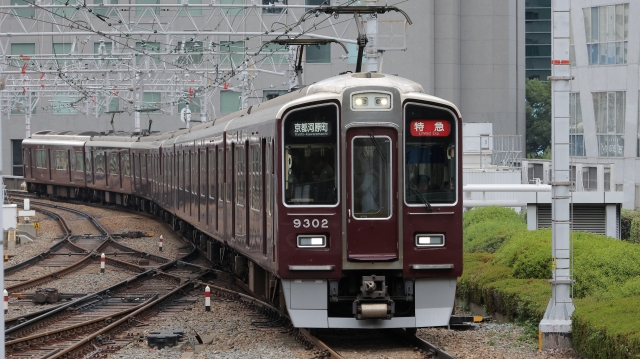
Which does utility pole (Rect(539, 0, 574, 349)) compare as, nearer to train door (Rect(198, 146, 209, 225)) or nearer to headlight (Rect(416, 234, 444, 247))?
headlight (Rect(416, 234, 444, 247))

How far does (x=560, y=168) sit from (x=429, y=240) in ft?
4.69

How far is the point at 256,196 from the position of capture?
1213cm

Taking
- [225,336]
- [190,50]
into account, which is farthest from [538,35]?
[225,336]

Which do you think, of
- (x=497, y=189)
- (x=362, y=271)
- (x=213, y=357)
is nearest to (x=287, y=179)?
(x=362, y=271)

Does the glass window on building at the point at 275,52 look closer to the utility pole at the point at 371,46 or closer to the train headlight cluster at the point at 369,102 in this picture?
the utility pole at the point at 371,46

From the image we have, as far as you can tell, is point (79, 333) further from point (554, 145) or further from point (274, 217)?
point (554, 145)

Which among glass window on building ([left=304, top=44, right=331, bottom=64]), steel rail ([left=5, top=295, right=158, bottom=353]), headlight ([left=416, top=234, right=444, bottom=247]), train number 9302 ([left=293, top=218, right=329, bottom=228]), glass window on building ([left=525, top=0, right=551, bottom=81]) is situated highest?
glass window on building ([left=525, top=0, right=551, bottom=81])

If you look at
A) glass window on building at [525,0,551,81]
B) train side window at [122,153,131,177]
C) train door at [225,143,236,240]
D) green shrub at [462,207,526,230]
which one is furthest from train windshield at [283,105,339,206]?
glass window on building at [525,0,551,81]

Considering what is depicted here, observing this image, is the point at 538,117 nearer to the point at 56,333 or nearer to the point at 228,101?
the point at 228,101

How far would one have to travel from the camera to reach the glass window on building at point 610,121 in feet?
100.0

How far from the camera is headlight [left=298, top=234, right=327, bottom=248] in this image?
1026cm

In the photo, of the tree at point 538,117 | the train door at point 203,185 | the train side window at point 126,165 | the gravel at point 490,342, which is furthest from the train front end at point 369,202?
the tree at point 538,117

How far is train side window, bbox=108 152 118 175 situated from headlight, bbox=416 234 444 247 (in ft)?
88.8

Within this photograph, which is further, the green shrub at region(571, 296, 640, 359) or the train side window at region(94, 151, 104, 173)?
the train side window at region(94, 151, 104, 173)
